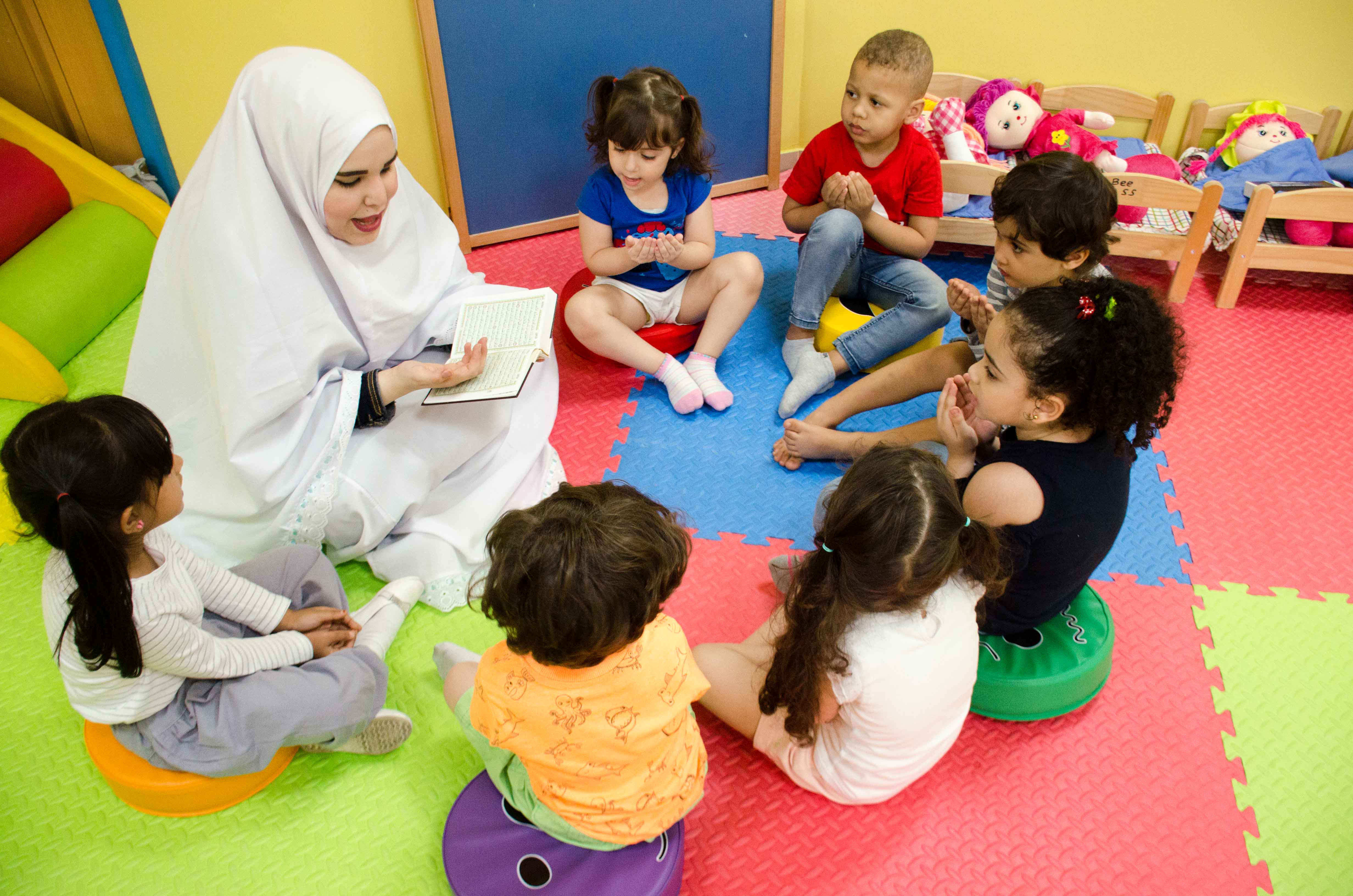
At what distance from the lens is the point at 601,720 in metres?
1.15

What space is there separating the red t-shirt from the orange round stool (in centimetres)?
194

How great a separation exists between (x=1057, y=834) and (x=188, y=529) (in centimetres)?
166

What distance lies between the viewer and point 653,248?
2.18 metres

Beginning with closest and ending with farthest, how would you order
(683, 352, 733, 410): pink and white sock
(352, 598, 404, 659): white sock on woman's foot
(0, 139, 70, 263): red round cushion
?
(352, 598, 404, 659): white sock on woman's foot < (683, 352, 733, 410): pink and white sock < (0, 139, 70, 263): red round cushion

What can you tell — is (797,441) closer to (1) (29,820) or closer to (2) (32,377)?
(1) (29,820)

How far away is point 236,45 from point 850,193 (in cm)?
178

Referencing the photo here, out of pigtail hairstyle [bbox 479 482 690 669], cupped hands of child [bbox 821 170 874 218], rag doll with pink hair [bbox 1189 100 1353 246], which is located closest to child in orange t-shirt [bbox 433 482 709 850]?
pigtail hairstyle [bbox 479 482 690 669]

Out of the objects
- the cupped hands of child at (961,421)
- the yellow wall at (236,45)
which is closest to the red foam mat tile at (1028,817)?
the cupped hands of child at (961,421)

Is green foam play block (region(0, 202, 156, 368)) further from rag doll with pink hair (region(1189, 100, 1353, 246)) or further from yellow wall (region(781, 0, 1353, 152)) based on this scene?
rag doll with pink hair (region(1189, 100, 1353, 246))

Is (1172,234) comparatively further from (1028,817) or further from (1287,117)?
(1028,817)

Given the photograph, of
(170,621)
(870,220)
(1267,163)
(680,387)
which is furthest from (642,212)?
(1267,163)

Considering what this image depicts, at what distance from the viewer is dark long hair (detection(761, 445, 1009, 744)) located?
1201mm

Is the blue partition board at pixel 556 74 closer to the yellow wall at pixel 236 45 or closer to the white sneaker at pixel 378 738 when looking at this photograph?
the yellow wall at pixel 236 45

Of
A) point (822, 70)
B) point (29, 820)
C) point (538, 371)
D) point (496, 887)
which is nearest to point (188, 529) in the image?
point (29, 820)
